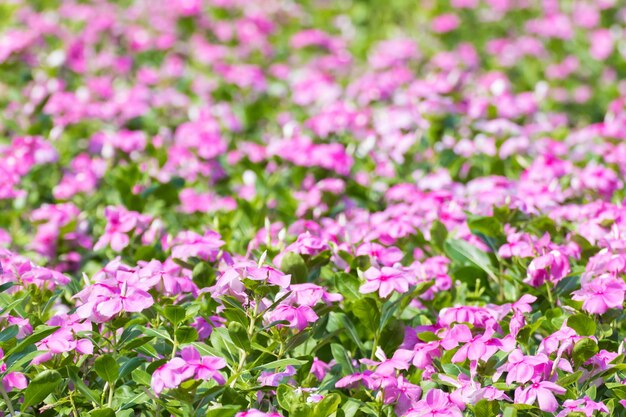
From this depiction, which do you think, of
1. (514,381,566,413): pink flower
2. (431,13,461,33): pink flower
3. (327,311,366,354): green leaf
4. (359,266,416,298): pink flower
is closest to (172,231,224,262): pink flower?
(327,311,366,354): green leaf

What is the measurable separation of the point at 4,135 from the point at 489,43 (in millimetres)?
4624

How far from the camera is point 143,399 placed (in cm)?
291

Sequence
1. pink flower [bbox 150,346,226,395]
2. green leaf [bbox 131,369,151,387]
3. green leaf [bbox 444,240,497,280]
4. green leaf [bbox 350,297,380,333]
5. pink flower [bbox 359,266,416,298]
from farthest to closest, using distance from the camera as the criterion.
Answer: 1. green leaf [bbox 444,240,497,280]
2. green leaf [bbox 350,297,380,333]
3. pink flower [bbox 359,266,416,298]
4. green leaf [bbox 131,369,151,387]
5. pink flower [bbox 150,346,226,395]

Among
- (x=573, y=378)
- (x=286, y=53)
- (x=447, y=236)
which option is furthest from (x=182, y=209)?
(x=286, y=53)

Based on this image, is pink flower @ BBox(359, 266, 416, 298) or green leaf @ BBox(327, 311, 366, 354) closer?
pink flower @ BBox(359, 266, 416, 298)

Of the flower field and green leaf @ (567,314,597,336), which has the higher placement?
green leaf @ (567,314,597,336)

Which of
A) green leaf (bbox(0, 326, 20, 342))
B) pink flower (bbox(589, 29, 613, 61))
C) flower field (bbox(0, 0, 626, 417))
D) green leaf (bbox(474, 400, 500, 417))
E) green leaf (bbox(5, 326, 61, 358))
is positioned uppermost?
green leaf (bbox(5, 326, 61, 358))

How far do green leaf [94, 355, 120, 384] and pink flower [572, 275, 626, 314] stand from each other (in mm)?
1588

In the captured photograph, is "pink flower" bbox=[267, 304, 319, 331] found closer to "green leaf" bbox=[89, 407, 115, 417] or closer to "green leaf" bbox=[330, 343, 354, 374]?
"green leaf" bbox=[330, 343, 354, 374]

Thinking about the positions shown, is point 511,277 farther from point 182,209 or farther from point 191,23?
point 191,23

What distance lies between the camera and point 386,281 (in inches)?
127

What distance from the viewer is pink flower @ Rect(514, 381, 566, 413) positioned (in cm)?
272

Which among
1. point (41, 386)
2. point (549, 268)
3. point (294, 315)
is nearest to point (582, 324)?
point (549, 268)

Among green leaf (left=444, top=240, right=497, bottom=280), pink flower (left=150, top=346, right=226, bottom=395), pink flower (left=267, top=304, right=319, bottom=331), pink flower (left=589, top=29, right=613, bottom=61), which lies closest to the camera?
pink flower (left=150, top=346, right=226, bottom=395)
